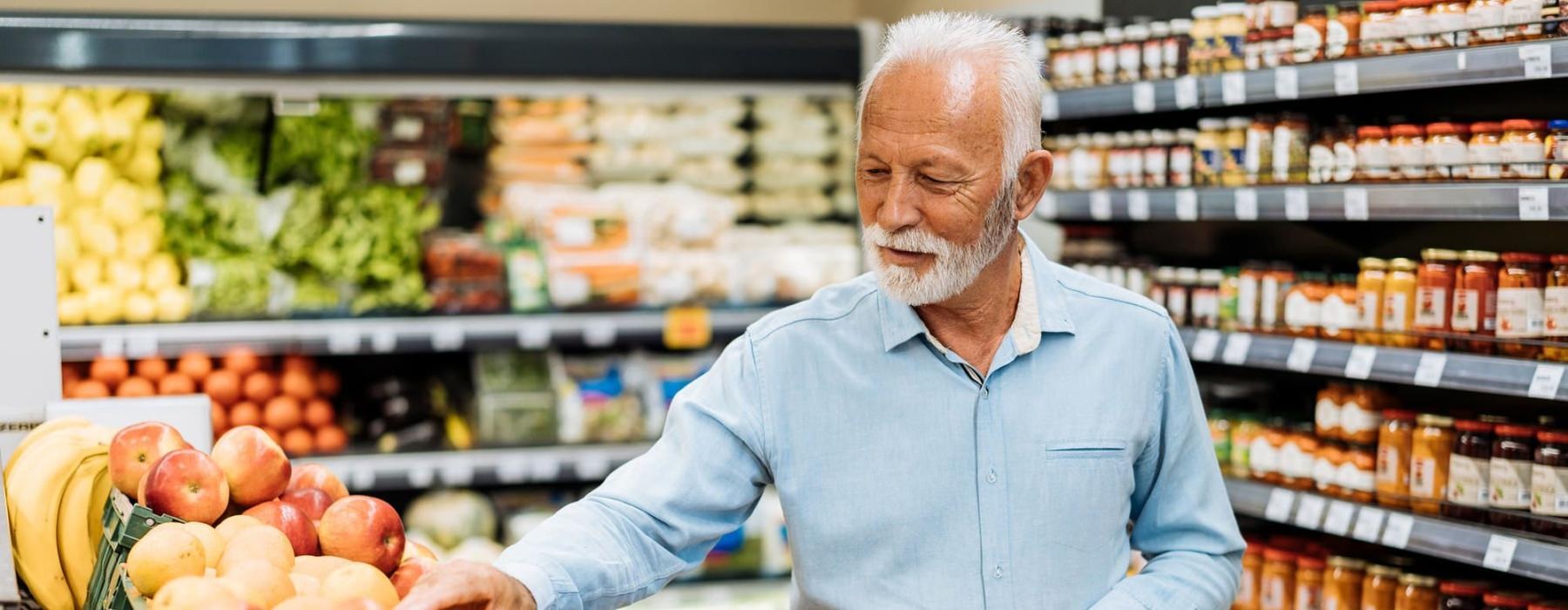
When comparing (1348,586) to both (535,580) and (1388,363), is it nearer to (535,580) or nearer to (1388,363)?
(1388,363)

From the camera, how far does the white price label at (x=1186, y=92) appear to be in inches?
156

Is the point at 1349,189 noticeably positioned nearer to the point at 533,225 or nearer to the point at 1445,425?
the point at 1445,425

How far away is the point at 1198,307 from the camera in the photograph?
4129mm

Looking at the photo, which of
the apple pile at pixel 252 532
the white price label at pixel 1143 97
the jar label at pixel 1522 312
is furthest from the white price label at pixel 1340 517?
the apple pile at pixel 252 532

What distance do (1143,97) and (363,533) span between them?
2.78m

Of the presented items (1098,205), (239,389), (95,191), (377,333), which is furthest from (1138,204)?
(95,191)

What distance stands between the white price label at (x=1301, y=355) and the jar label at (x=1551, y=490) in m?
0.62

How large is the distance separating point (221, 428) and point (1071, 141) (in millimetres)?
2955

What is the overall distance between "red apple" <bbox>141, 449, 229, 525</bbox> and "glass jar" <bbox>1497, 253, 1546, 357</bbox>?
2627mm

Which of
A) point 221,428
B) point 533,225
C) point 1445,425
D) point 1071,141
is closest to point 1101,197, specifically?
point 1071,141

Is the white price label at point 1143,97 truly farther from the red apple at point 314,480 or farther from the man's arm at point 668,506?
the red apple at point 314,480

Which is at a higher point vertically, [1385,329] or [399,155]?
[399,155]

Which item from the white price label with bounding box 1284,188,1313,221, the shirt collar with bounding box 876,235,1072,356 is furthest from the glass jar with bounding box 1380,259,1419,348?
the shirt collar with bounding box 876,235,1072,356

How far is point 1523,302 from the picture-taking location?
128 inches
